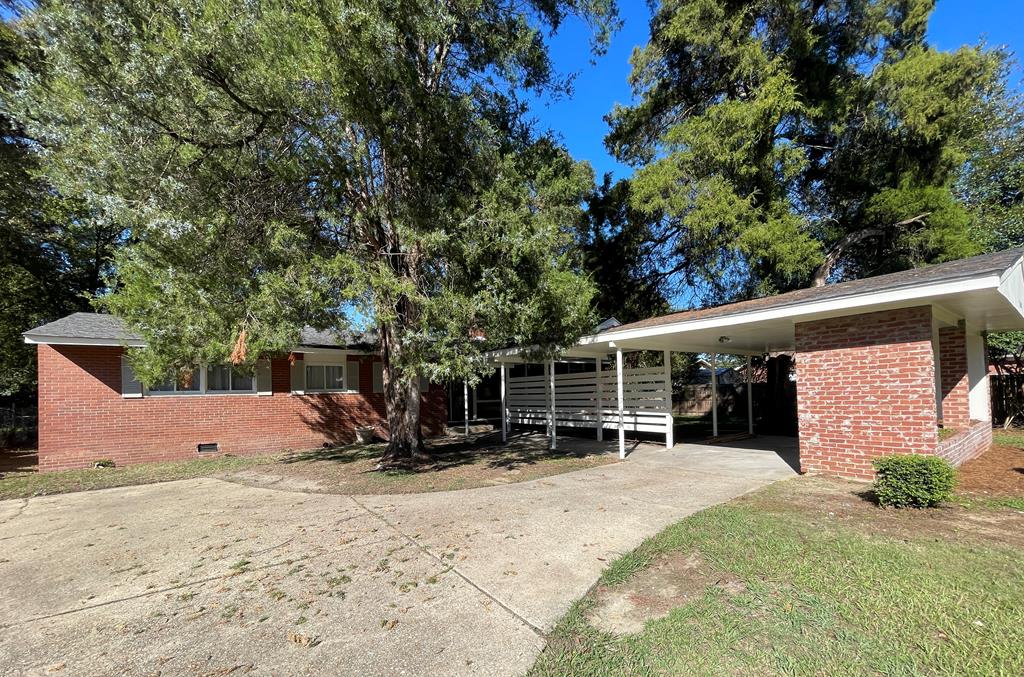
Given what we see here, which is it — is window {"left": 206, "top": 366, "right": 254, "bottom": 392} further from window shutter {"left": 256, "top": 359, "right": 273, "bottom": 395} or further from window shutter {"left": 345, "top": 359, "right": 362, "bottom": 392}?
window shutter {"left": 345, "top": 359, "right": 362, "bottom": 392}

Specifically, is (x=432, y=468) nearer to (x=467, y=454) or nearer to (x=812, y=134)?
(x=467, y=454)

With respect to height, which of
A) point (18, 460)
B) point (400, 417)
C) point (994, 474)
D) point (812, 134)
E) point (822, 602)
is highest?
point (812, 134)

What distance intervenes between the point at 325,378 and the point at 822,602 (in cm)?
1271

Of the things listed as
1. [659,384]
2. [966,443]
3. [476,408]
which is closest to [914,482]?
[966,443]

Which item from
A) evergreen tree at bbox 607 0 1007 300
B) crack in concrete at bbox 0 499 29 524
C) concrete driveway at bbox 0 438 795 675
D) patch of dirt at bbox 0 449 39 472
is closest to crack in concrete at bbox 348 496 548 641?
concrete driveway at bbox 0 438 795 675

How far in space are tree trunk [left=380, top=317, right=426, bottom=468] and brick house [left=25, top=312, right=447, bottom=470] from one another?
0.90m

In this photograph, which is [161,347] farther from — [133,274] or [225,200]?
[225,200]

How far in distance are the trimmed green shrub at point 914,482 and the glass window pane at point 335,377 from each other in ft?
40.4

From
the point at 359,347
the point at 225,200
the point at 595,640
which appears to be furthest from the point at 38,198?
the point at 595,640

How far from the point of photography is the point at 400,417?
9.91 metres

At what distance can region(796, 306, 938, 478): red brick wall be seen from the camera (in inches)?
241

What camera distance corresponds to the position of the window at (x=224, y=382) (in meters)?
11.8

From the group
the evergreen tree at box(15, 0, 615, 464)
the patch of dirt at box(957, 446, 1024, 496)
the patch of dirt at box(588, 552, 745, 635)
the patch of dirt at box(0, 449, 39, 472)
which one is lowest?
the patch of dirt at box(0, 449, 39, 472)

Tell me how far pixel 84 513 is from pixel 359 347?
6.71 metres
